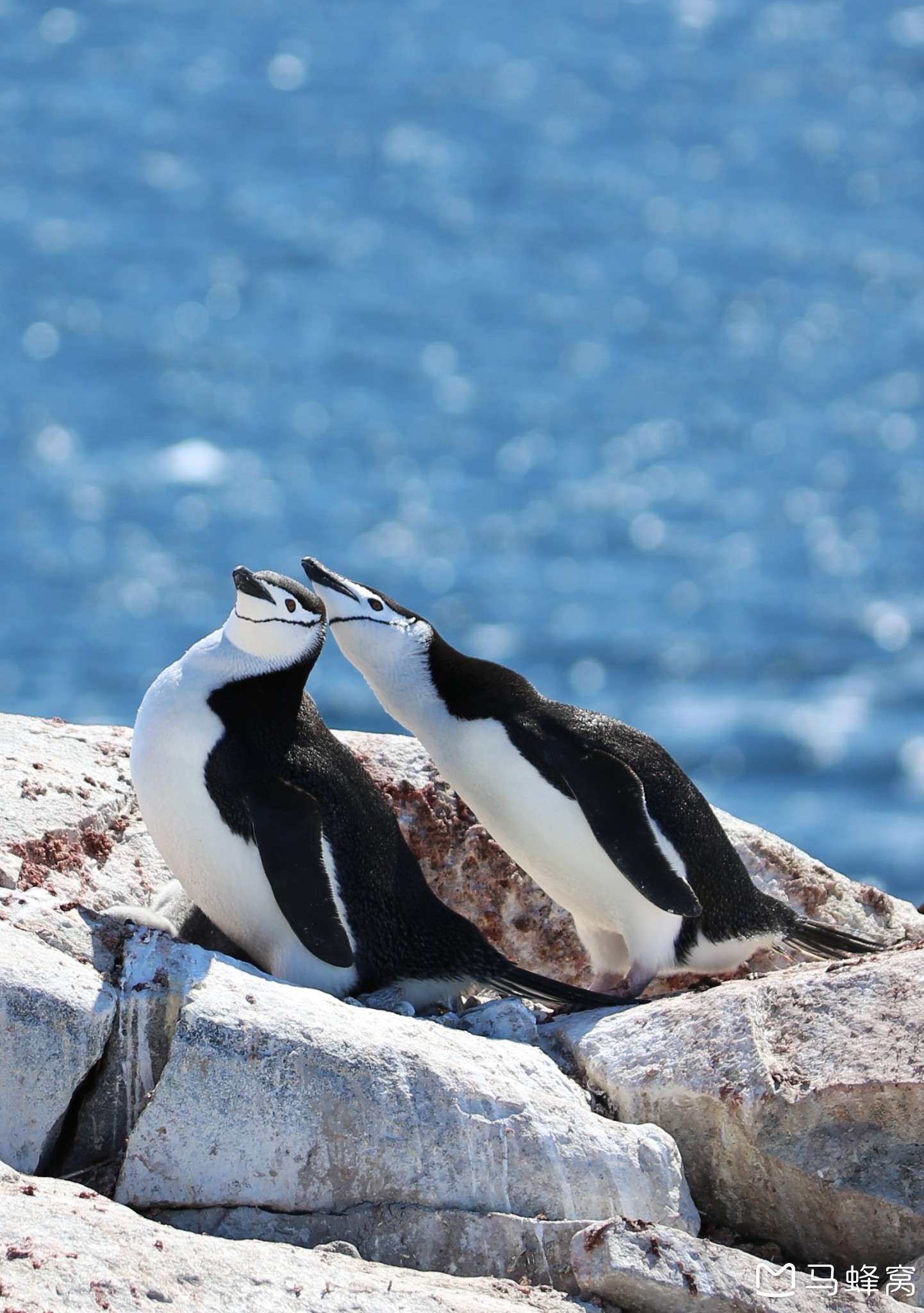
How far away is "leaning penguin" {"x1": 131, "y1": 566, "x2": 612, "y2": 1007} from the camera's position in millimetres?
5586

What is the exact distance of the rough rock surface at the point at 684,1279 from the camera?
14.3 ft

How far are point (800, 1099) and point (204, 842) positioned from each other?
189cm

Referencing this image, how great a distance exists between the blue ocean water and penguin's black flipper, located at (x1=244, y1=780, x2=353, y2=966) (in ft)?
49.4

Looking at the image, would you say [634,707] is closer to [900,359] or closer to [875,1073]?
[900,359]

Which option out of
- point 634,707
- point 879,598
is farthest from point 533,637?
point 879,598

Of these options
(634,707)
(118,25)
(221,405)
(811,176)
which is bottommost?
(634,707)

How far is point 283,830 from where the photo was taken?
5562 millimetres

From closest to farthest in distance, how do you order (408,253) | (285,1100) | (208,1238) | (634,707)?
(208,1238), (285,1100), (634,707), (408,253)

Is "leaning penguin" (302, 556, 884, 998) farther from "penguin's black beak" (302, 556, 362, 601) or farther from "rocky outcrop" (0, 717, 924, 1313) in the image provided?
"rocky outcrop" (0, 717, 924, 1313)

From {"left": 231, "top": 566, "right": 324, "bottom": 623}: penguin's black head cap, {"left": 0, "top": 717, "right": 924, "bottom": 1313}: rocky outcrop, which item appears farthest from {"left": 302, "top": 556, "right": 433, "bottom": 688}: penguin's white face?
{"left": 0, "top": 717, "right": 924, "bottom": 1313}: rocky outcrop

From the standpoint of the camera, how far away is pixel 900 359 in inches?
1268

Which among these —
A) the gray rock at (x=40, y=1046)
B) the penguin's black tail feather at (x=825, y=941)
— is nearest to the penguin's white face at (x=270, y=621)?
the gray rock at (x=40, y=1046)

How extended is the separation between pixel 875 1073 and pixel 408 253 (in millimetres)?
30703

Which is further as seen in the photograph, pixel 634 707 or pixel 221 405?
pixel 221 405
